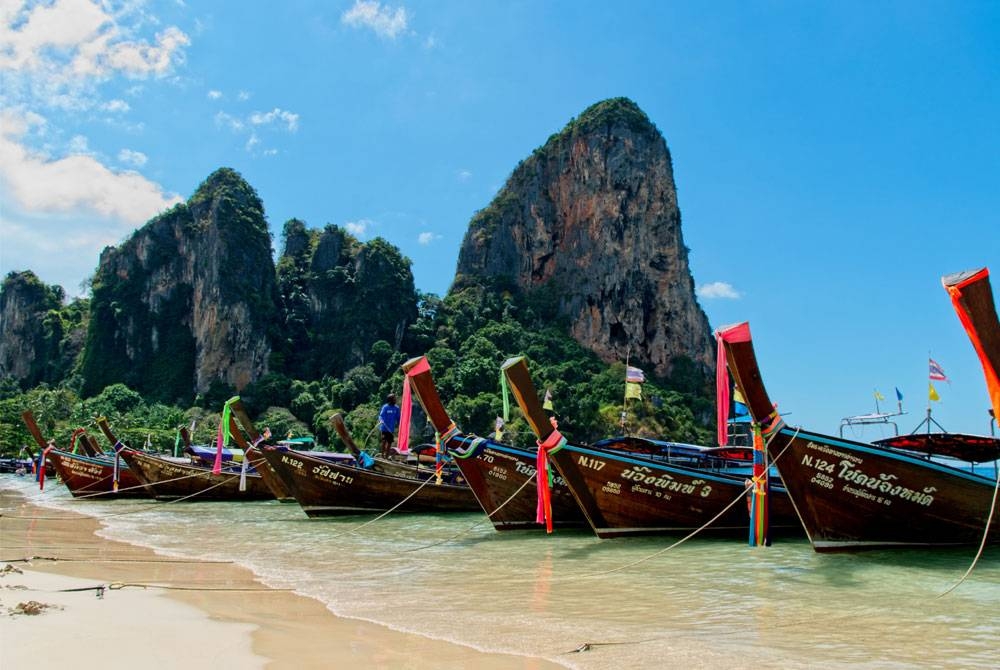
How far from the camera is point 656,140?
3012 inches

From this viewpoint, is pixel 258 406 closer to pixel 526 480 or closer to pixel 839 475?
pixel 526 480

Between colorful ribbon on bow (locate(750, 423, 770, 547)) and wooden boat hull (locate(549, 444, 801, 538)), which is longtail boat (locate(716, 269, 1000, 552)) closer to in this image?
colorful ribbon on bow (locate(750, 423, 770, 547))

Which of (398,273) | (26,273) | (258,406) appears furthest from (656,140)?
(26,273)

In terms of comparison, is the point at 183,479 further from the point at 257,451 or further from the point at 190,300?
the point at 190,300

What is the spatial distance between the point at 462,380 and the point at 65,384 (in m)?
40.0

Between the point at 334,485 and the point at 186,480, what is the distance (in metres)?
7.29

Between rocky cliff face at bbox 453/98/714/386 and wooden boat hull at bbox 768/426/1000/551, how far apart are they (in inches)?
2370

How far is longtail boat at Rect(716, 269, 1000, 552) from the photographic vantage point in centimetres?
791

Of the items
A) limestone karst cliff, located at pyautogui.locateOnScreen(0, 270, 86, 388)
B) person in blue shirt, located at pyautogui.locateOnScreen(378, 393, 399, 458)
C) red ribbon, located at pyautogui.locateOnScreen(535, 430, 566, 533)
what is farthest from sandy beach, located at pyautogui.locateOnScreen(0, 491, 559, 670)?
limestone karst cliff, located at pyautogui.locateOnScreen(0, 270, 86, 388)

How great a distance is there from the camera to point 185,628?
472 cm

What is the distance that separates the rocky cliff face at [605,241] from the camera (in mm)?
70625

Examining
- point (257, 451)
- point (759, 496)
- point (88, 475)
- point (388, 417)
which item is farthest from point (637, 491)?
point (88, 475)

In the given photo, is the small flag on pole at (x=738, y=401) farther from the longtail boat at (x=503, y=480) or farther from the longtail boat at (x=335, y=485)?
the longtail boat at (x=335, y=485)

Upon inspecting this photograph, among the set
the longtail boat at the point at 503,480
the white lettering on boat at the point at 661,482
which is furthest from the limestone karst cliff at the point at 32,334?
the white lettering on boat at the point at 661,482
